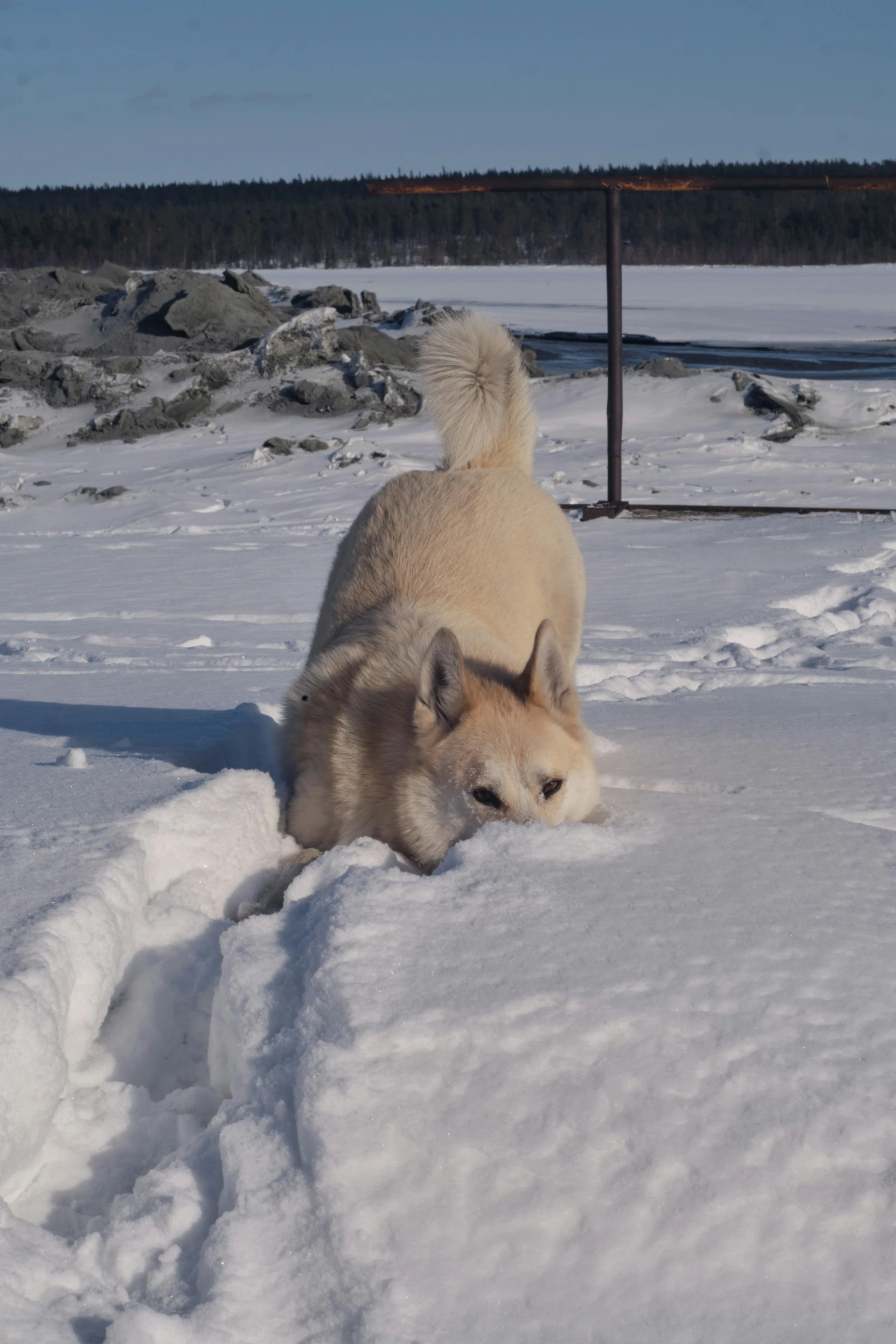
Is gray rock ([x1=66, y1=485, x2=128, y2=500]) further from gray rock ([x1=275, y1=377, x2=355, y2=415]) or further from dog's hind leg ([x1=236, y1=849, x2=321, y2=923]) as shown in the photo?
dog's hind leg ([x1=236, y1=849, x2=321, y2=923])

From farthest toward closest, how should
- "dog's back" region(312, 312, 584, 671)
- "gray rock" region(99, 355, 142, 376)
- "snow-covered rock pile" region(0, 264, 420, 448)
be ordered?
1. "gray rock" region(99, 355, 142, 376)
2. "snow-covered rock pile" region(0, 264, 420, 448)
3. "dog's back" region(312, 312, 584, 671)

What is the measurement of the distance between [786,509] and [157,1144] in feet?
21.9

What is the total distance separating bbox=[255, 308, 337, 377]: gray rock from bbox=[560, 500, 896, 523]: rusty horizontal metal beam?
20.3 feet

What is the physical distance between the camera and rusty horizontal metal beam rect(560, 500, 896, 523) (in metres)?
→ 7.66

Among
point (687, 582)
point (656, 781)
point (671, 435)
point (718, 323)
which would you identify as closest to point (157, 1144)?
point (656, 781)

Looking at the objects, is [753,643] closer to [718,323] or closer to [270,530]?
[270,530]

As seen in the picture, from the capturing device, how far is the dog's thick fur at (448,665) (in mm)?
2711

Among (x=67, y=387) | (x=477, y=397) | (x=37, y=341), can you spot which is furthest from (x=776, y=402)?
(x=37, y=341)

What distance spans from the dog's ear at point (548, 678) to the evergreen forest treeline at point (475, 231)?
2625 centimetres

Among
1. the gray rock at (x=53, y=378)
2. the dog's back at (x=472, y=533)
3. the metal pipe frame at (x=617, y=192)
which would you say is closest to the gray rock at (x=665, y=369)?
the metal pipe frame at (x=617, y=192)

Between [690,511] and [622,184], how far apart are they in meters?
2.03

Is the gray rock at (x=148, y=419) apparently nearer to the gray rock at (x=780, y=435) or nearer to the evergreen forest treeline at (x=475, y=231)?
the gray rock at (x=780, y=435)

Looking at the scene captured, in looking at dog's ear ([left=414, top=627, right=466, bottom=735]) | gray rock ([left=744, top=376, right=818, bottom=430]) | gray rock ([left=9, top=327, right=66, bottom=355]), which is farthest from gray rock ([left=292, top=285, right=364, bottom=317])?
dog's ear ([left=414, top=627, right=466, bottom=735])

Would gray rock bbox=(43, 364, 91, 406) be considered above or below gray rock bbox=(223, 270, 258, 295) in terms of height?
below
